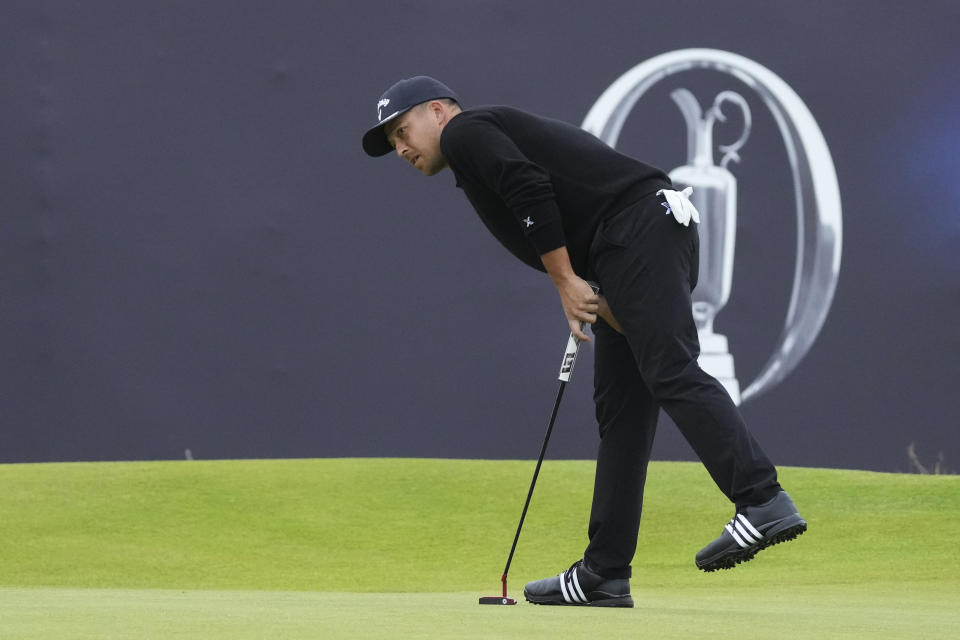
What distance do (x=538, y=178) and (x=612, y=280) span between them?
204 mm

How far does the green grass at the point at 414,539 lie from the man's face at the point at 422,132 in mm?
740

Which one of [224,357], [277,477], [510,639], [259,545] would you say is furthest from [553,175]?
[224,357]

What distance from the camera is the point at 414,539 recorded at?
3.59 meters

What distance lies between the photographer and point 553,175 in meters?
2.03

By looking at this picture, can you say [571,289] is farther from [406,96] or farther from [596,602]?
[596,602]

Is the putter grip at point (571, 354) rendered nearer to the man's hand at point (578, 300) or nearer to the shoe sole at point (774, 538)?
the man's hand at point (578, 300)

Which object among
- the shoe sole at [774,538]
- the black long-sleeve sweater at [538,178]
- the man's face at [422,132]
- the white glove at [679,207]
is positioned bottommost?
the shoe sole at [774,538]

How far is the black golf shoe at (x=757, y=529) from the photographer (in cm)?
177

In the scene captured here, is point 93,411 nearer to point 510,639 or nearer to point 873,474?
point 873,474

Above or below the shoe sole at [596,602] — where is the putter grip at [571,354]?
above

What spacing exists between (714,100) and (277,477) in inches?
83.1

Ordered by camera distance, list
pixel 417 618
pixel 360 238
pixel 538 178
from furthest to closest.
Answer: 1. pixel 360 238
2. pixel 538 178
3. pixel 417 618

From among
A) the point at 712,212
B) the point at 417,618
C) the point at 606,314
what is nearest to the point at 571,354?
the point at 606,314

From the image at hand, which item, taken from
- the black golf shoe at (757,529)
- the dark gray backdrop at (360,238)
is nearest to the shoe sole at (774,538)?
the black golf shoe at (757,529)
